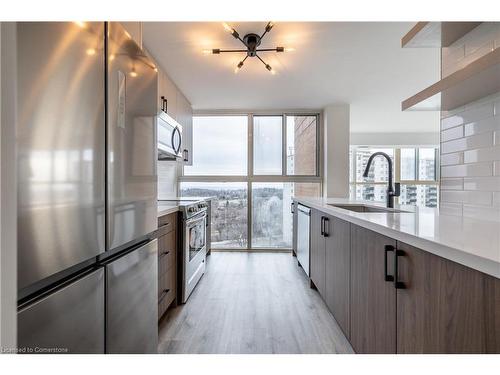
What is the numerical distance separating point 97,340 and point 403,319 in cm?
106

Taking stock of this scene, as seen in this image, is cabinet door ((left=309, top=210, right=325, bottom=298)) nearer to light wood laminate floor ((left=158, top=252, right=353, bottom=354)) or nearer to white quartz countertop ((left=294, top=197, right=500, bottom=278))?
light wood laminate floor ((left=158, top=252, right=353, bottom=354))

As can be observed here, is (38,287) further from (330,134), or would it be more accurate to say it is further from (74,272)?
(330,134)

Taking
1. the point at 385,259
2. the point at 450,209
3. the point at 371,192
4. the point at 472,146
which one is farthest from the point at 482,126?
the point at 371,192

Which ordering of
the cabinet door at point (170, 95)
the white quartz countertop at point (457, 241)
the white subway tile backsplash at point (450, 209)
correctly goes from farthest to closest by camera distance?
1. the cabinet door at point (170, 95)
2. the white subway tile backsplash at point (450, 209)
3. the white quartz countertop at point (457, 241)

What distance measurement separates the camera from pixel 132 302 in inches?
39.4

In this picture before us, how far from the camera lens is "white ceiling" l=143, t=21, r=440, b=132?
210 centimetres

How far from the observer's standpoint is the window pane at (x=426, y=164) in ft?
21.1

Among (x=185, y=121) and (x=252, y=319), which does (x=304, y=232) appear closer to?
(x=252, y=319)

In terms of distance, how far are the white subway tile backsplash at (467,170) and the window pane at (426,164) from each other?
5.76m

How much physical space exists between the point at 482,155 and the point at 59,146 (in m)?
1.82

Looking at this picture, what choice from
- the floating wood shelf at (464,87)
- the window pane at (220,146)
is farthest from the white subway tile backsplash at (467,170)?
the window pane at (220,146)

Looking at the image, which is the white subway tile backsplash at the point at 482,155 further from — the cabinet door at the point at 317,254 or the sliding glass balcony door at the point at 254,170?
the sliding glass balcony door at the point at 254,170

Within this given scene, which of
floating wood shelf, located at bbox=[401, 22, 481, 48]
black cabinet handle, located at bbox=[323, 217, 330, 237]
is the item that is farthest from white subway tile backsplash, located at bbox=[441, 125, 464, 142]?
black cabinet handle, located at bbox=[323, 217, 330, 237]

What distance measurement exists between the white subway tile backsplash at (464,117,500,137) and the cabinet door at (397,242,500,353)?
2.77ft
